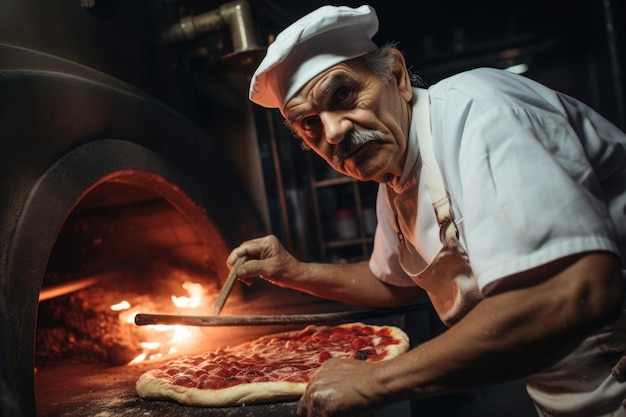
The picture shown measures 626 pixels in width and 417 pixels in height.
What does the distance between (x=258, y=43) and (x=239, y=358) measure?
7.15 feet

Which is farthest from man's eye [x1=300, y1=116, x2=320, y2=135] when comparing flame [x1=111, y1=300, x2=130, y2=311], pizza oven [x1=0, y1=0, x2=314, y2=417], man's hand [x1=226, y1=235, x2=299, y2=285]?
flame [x1=111, y1=300, x2=130, y2=311]

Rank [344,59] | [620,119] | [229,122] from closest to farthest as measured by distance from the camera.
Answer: [344,59] → [229,122] → [620,119]

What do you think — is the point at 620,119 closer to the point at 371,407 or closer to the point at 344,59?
the point at 344,59

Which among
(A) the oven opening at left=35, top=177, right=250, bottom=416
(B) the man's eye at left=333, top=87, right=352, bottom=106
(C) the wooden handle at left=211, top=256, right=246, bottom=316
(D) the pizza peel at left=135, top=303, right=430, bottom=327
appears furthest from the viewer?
(A) the oven opening at left=35, top=177, right=250, bottom=416

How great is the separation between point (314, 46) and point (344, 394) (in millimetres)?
1242

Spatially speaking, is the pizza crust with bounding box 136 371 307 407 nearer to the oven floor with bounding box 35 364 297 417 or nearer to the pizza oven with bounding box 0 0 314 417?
the oven floor with bounding box 35 364 297 417

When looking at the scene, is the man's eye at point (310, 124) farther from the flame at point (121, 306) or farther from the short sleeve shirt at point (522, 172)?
the flame at point (121, 306)

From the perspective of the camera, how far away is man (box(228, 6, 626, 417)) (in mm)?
1274

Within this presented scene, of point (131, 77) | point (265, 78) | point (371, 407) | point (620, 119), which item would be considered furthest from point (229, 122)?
A: point (620, 119)

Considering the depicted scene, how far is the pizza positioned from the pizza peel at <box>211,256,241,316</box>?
0.83 feet

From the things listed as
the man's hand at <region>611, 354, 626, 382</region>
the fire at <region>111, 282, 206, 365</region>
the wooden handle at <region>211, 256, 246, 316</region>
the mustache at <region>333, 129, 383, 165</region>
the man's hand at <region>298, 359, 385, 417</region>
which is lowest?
the fire at <region>111, 282, 206, 365</region>

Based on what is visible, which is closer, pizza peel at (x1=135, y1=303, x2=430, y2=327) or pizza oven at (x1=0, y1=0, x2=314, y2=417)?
pizza oven at (x1=0, y1=0, x2=314, y2=417)

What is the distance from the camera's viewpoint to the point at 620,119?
A: 535 cm

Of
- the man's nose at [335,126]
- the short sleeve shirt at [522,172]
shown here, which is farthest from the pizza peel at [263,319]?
the short sleeve shirt at [522,172]
